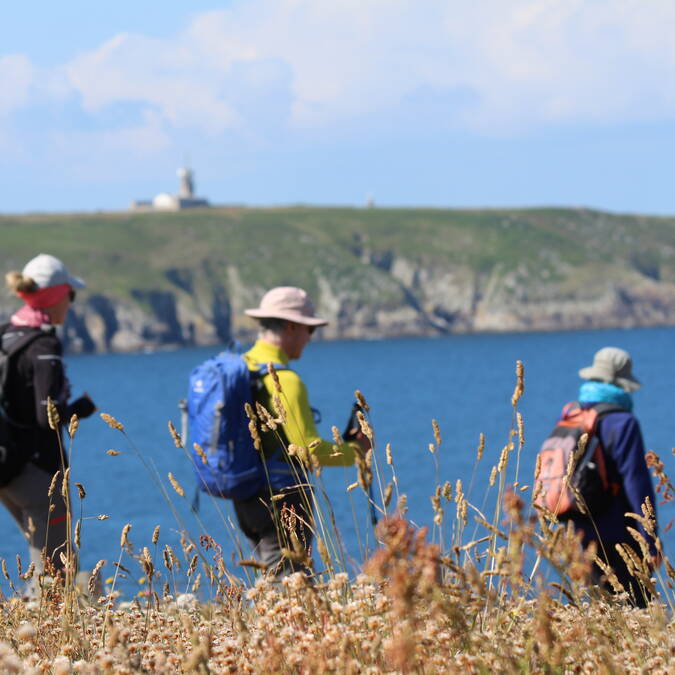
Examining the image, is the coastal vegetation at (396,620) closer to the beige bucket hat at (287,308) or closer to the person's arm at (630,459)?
the beige bucket hat at (287,308)

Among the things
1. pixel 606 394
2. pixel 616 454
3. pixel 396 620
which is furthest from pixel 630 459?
pixel 396 620

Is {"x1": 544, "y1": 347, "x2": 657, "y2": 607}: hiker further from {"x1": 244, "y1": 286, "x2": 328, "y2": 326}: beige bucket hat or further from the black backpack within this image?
the black backpack

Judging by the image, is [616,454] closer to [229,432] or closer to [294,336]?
[294,336]

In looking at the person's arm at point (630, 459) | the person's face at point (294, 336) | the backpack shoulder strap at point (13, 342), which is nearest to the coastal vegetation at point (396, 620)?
the backpack shoulder strap at point (13, 342)

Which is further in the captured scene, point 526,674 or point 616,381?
point 616,381

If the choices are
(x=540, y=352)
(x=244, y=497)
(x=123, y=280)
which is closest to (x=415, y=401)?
(x=540, y=352)

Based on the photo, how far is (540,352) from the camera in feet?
493

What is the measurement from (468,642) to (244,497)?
2.85 metres

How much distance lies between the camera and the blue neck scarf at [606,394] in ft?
19.9

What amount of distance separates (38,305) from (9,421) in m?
0.65

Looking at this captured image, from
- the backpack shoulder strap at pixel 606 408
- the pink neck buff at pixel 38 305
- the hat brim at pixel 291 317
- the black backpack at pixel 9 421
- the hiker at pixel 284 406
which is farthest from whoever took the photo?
the backpack shoulder strap at pixel 606 408

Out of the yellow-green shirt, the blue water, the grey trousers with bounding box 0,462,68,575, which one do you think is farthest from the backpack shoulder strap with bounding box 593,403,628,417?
the grey trousers with bounding box 0,462,68,575

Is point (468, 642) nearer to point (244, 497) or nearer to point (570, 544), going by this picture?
point (570, 544)

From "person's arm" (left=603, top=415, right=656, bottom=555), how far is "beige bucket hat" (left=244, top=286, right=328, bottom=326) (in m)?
1.77
